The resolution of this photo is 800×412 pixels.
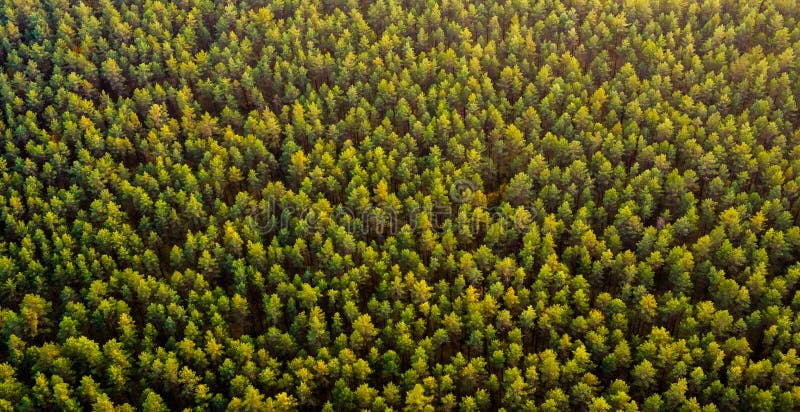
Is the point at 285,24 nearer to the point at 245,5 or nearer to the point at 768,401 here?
the point at 245,5

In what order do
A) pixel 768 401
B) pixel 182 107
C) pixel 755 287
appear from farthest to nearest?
pixel 182 107
pixel 755 287
pixel 768 401

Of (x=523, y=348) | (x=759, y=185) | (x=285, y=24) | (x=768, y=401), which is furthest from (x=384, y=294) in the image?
(x=285, y=24)

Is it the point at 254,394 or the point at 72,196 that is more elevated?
the point at 72,196

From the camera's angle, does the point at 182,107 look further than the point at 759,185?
Yes

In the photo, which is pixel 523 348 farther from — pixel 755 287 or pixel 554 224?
pixel 755 287

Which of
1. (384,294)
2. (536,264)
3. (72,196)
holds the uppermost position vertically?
(72,196)

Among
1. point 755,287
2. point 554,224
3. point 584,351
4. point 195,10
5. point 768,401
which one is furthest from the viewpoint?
point 195,10

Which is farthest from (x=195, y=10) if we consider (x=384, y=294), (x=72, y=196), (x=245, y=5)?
(x=384, y=294)
